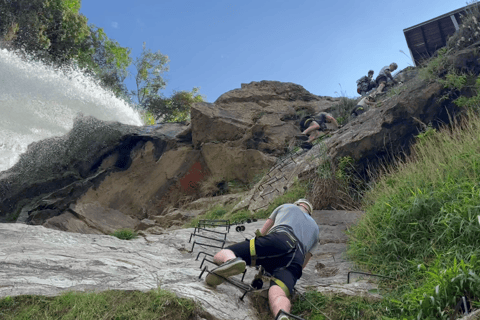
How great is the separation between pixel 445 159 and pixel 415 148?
2050 mm

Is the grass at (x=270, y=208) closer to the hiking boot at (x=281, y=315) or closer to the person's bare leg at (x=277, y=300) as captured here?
the person's bare leg at (x=277, y=300)

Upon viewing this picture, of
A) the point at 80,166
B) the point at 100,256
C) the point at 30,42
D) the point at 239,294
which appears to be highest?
the point at 30,42

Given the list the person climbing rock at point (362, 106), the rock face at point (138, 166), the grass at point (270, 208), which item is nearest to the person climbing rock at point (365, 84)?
the person climbing rock at point (362, 106)

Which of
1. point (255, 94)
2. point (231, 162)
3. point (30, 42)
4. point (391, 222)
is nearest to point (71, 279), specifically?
point (391, 222)

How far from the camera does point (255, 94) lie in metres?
17.2

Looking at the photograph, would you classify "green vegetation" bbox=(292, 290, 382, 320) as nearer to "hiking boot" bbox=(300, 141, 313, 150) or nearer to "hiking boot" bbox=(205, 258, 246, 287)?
"hiking boot" bbox=(205, 258, 246, 287)

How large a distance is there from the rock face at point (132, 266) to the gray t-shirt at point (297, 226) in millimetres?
491

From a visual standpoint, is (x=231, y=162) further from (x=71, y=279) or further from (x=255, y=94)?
(x=71, y=279)

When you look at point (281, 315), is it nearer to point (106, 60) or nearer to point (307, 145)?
point (307, 145)

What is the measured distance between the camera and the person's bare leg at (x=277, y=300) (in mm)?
3473

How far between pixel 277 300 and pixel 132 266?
197 centimetres

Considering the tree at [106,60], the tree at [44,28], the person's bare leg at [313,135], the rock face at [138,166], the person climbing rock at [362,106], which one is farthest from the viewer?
the tree at [106,60]

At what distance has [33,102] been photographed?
1967 centimetres

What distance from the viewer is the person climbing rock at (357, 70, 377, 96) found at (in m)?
17.5
